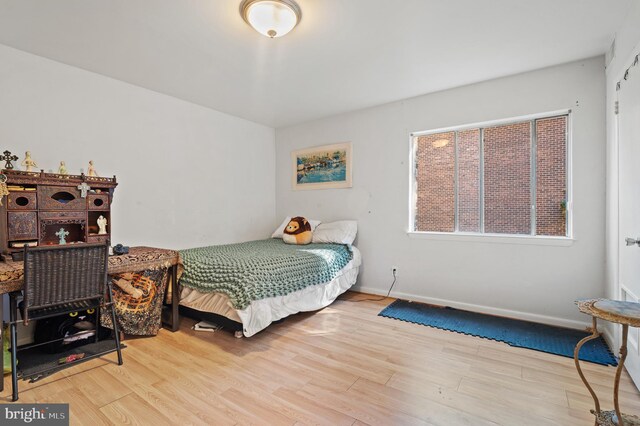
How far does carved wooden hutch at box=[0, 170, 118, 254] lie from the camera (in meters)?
2.09

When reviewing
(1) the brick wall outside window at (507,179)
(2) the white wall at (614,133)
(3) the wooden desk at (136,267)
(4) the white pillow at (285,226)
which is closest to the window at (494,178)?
(1) the brick wall outside window at (507,179)

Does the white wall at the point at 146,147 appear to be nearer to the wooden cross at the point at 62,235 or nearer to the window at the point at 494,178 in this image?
the wooden cross at the point at 62,235

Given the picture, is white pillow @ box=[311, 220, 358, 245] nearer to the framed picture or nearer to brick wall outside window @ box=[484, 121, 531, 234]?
the framed picture

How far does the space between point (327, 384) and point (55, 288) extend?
179 centimetres

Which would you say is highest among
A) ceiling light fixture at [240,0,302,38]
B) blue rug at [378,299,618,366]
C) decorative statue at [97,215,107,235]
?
ceiling light fixture at [240,0,302,38]

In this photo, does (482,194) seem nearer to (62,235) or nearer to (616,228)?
(616,228)

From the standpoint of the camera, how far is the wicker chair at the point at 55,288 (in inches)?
Answer: 69.1

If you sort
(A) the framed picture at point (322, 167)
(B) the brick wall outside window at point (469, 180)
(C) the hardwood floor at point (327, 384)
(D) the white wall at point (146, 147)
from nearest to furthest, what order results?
(C) the hardwood floor at point (327, 384) → (D) the white wall at point (146, 147) → (B) the brick wall outside window at point (469, 180) → (A) the framed picture at point (322, 167)

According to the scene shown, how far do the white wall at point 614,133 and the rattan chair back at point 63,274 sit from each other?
11.9 ft

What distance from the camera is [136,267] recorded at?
2383 mm

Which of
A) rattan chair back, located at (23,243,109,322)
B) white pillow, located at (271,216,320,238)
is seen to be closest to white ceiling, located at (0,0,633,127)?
rattan chair back, located at (23,243,109,322)

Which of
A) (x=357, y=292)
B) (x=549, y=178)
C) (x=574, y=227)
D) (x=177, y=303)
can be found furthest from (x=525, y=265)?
(x=177, y=303)

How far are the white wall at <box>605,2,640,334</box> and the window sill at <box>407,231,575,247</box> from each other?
0.33 m

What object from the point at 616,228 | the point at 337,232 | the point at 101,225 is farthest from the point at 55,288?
the point at 616,228
